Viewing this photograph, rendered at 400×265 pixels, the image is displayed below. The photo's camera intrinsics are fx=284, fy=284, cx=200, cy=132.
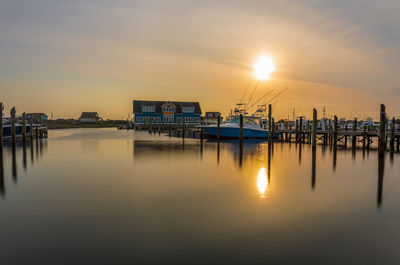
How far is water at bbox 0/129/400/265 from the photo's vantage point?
279 inches

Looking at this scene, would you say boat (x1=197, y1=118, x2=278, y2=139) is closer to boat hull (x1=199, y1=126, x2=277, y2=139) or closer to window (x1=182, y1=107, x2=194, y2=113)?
boat hull (x1=199, y1=126, x2=277, y2=139)

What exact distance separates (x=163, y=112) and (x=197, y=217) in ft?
251

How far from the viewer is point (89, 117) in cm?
12738

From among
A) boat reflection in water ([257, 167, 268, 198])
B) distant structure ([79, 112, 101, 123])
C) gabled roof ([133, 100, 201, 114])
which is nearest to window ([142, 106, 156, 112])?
gabled roof ([133, 100, 201, 114])

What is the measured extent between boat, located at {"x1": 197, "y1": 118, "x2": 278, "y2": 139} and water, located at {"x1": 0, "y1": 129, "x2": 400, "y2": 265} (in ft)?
79.2

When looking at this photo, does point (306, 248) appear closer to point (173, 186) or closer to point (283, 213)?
point (283, 213)

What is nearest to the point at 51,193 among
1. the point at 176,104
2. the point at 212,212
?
the point at 212,212

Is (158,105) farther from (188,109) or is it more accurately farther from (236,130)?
(236,130)

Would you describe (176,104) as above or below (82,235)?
above

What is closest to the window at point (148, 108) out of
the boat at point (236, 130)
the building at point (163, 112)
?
the building at point (163, 112)

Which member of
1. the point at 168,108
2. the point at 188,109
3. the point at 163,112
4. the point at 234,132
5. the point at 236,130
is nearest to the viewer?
the point at 236,130

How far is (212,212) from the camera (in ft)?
33.9

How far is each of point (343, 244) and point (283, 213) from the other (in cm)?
285

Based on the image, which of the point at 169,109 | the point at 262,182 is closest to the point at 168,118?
the point at 169,109
